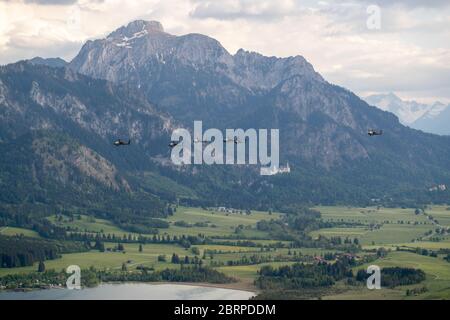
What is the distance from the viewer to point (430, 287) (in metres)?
173

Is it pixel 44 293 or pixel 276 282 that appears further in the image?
pixel 276 282

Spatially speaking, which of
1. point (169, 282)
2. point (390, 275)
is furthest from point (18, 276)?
point (390, 275)

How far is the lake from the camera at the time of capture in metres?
167

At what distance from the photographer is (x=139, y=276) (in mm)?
197000

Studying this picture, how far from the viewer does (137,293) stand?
566ft

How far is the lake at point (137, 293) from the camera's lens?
549ft
